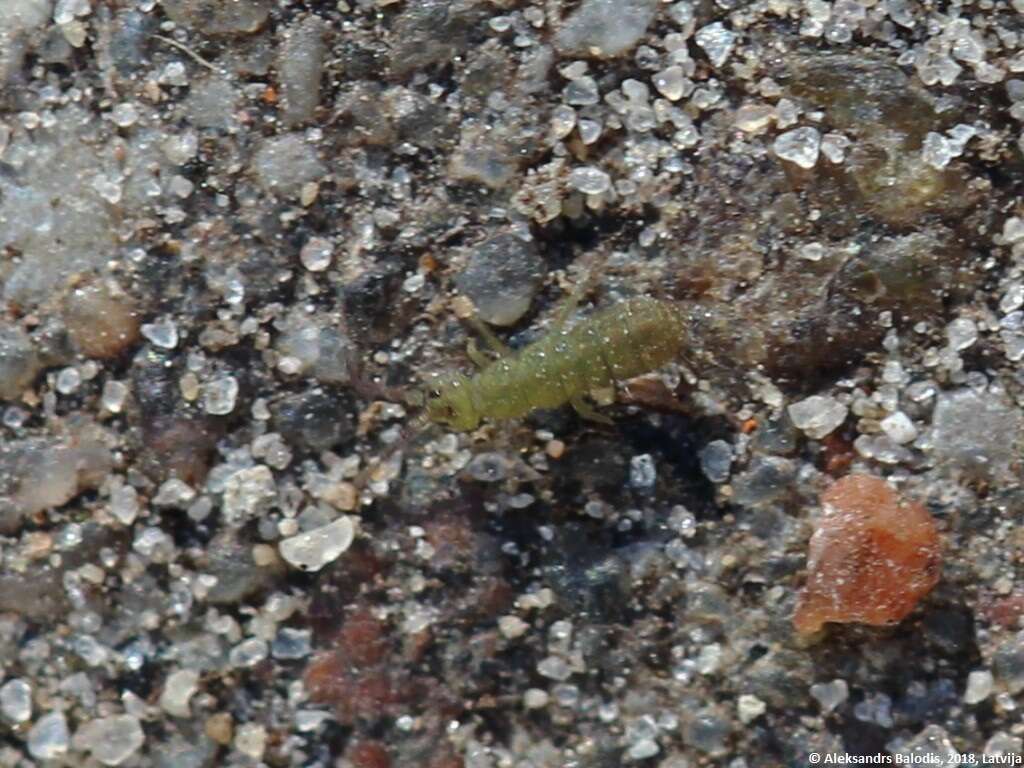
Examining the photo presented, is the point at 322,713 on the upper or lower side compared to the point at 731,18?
lower

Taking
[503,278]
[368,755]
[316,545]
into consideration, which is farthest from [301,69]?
[368,755]

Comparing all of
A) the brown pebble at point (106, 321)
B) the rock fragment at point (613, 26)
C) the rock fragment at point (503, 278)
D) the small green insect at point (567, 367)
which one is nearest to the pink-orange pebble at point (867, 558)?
the small green insect at point (567, 367)

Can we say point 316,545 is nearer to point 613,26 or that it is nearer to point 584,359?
point 584,359

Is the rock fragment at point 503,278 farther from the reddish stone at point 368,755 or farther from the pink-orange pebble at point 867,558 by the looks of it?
the reddish stone at point 368,755

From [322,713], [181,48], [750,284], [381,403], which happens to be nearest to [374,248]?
[381,403]

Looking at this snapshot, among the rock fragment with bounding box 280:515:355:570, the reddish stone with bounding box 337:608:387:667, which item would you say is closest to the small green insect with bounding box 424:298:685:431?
the rock fragment with bounding box 280:515:355:570

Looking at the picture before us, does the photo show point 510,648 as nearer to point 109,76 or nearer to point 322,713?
point 322,713
